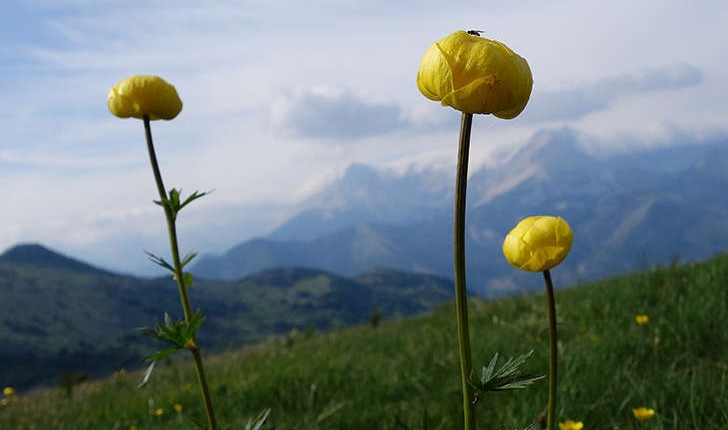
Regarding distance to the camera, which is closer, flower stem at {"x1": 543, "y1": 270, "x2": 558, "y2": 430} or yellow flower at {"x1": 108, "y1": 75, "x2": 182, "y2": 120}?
flower stem at {"x1": 543, "y1": 270, "x2": 558, "y2": 430}

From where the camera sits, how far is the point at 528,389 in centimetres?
311

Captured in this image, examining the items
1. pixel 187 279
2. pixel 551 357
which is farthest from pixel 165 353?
pixel 551 357

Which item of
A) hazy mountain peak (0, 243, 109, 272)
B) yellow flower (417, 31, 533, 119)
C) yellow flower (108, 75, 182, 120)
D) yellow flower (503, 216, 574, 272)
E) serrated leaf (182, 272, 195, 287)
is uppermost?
hazy mountain peak (0, 243, 109, 272)

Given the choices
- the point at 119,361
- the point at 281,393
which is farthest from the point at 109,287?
the point at 281,393

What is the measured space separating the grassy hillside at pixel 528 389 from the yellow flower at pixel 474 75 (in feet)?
Answer: 4.10

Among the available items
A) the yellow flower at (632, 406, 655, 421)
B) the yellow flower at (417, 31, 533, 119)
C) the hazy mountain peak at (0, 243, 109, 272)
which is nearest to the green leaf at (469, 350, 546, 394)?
the yellow flower at (417, 31, 533, 119)

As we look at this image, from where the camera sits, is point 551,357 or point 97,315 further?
point 97,315

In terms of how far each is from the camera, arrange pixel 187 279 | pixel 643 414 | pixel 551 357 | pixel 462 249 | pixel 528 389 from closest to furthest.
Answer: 1. pixel 462 249
2. pixel 551 357
3. pixel 187 279
4. pixel 643 414
5. pixel 528 389

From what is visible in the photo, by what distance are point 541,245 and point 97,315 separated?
539 ft

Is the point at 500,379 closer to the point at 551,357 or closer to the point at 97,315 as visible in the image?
the point at 551,357

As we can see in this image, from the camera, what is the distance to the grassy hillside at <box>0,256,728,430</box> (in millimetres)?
2646

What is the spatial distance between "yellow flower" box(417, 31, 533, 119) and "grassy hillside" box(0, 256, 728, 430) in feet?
4.10

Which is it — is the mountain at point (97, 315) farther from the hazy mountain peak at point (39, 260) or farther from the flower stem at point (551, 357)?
the flower stem at point (551, 357)

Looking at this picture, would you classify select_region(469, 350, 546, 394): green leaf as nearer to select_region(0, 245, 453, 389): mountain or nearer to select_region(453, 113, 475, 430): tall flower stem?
select_region(453, 113, 475, 430): tall flower stem
